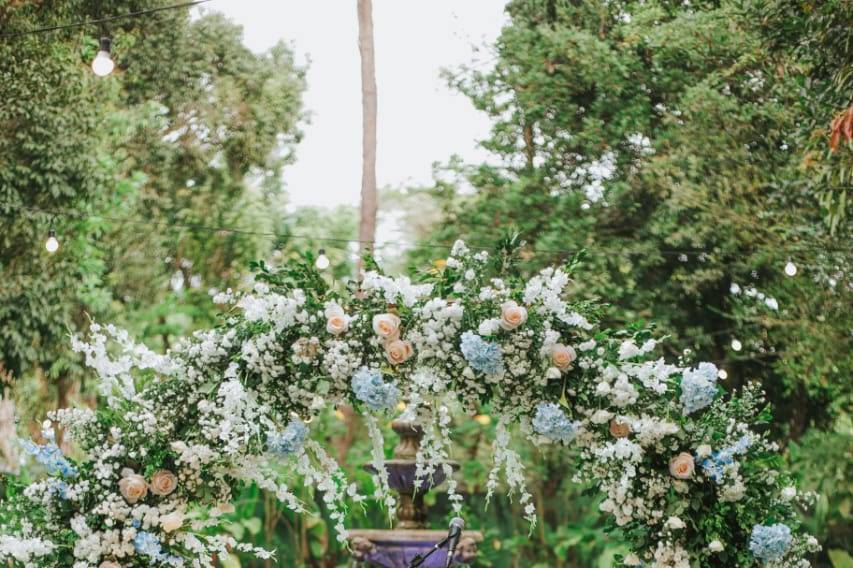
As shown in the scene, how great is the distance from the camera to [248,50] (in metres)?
11.8

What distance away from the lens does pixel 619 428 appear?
12.1ft

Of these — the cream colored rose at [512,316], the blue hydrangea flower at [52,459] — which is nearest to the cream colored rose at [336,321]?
the cream colored rose at [512,316]

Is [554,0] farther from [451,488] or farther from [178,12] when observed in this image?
[451,488]

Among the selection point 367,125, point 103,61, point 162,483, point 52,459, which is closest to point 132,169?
point 367,125

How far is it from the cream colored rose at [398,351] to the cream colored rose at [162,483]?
0.99 m

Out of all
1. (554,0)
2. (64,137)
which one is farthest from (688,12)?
(64,137)

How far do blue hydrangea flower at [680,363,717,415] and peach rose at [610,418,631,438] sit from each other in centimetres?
24

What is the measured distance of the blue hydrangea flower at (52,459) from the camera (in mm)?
3859

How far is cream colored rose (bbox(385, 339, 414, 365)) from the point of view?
3.71 metres

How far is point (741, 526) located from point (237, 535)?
655 cm

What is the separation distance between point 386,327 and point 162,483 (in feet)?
3.54

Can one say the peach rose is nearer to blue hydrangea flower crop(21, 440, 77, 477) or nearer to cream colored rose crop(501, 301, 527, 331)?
cream colored rose crop(501, 301, 527, 331)

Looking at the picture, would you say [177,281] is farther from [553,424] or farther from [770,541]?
[770,541]

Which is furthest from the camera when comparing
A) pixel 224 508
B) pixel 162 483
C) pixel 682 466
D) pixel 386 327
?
pixel 224 508
